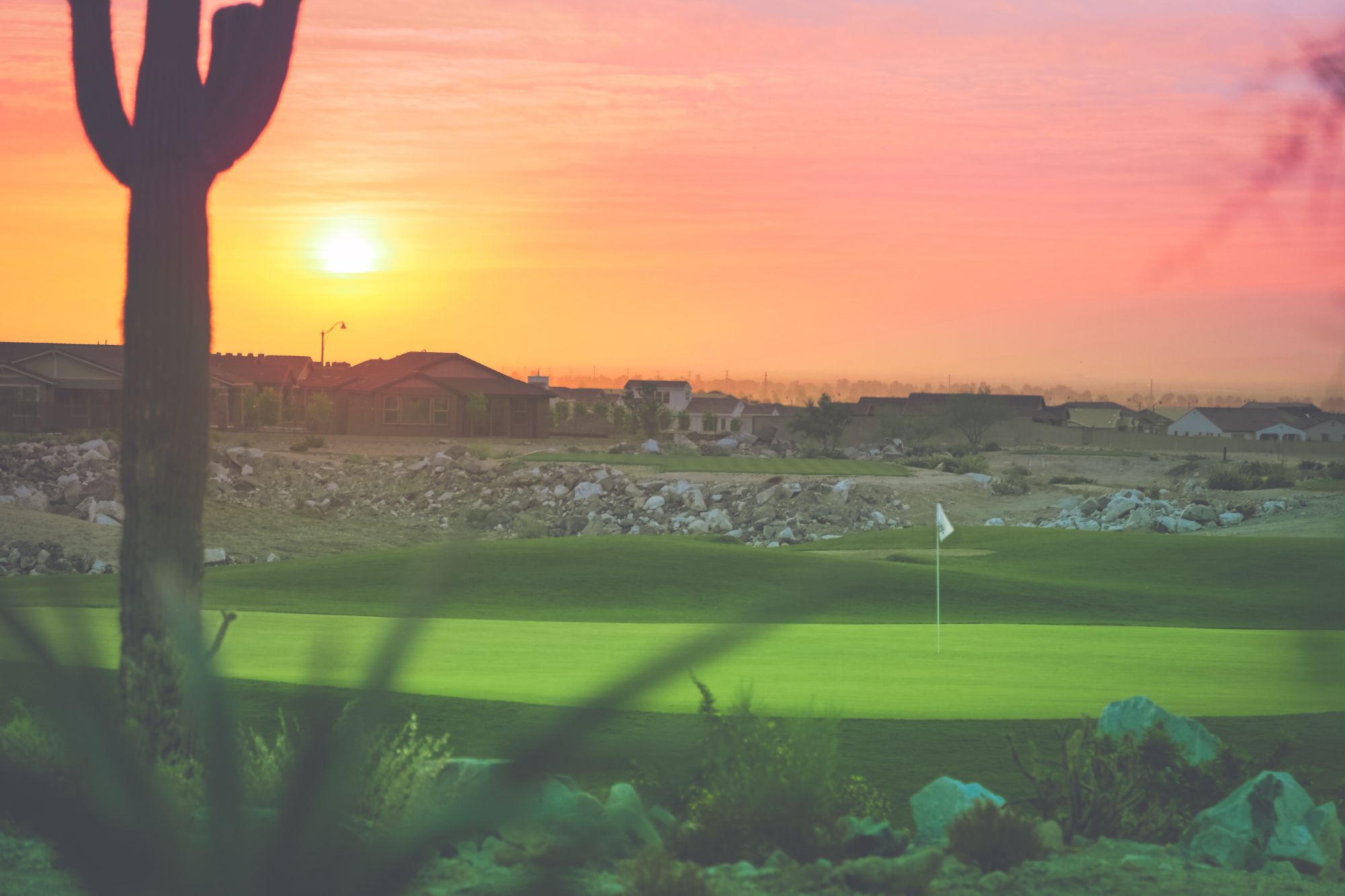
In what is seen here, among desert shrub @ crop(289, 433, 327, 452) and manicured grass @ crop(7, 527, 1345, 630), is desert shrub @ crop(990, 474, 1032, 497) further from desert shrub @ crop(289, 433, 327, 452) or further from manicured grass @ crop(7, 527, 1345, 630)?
desert shrub @ crop(289, 433, 327, 452)

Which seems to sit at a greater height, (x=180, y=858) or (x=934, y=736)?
(x=180, y=858)

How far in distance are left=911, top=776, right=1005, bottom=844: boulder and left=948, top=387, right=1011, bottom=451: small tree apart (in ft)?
283

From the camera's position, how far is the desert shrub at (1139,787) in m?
6.89

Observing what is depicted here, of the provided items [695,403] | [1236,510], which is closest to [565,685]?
[1236,510]

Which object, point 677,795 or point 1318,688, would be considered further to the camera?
point 677,795

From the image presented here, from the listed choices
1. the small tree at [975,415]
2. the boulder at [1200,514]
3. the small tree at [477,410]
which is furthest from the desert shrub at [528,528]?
the small tree at [975,415]

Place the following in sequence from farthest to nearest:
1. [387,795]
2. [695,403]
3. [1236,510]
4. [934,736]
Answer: [695,403]
[1236,510]
[934,736]
[387,795]

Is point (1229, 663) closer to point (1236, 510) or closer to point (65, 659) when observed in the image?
point (65, 659)

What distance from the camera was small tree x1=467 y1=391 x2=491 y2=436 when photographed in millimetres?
72562

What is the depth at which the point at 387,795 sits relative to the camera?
5.48m

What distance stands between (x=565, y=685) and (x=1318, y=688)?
32.5 feet

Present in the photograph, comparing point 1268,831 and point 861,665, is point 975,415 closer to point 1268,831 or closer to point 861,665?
point 861,665

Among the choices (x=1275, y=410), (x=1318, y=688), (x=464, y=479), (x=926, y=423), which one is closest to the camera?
(x=1318, y=688)

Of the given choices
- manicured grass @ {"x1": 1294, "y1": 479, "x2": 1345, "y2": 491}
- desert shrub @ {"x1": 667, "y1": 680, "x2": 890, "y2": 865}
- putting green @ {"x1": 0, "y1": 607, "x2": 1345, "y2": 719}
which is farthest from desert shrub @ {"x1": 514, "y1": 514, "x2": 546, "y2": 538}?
desert shrub @ {"x1": 667, "y1": 680, "x2": 890, "y2": 865}
